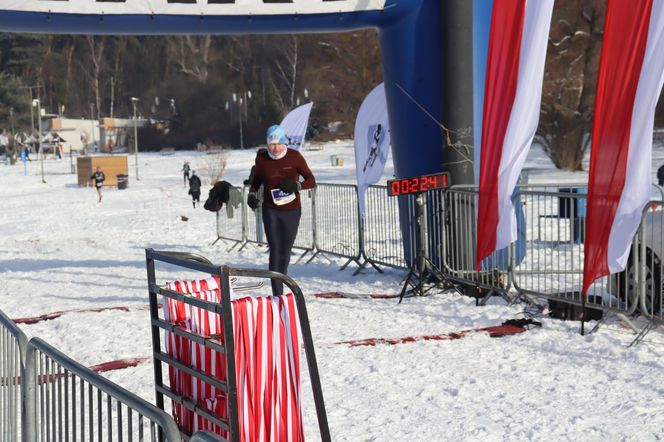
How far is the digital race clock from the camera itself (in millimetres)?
9406

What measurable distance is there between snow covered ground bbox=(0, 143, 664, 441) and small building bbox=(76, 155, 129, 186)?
27.7 metres

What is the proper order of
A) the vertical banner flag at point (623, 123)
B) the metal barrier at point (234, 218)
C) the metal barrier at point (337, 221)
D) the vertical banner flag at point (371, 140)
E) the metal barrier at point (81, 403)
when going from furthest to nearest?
the metal barrier at point (234, 218)
the metal barrier at point (337, 221)
the vertical banner flag at point (371, 140)
the vertical banner flag at point (623, 123)
the metal barrier at point (81, 403)

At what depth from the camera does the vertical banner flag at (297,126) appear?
1341 centimetres

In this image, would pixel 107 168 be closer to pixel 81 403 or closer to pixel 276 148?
pixel 276 148

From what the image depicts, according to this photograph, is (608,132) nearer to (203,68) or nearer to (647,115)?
(647,115)

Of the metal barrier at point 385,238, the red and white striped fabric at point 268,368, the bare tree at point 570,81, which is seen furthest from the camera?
the bare tree at point 570,81

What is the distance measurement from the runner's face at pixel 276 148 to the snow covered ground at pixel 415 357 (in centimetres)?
156

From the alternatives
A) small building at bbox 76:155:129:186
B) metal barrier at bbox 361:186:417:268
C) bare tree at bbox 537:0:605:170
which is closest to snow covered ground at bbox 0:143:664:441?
metal barrier at bbox 361:186:417:268

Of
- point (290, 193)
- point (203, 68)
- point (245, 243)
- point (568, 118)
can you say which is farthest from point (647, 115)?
point (203, 68)

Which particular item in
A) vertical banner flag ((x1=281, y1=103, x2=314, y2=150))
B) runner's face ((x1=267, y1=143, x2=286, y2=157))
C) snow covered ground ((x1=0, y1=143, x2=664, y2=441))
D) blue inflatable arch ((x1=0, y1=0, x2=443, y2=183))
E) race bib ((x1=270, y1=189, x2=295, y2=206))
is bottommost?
snow covered ground ((x1=0, y1=143, x2=664, y2=441))

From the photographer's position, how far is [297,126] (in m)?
13.6

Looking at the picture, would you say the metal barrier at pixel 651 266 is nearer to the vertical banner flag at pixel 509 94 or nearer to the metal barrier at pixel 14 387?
the vertical banner flag at pixel 509 94

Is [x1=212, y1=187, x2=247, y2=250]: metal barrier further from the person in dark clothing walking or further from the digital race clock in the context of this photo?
the person in dark clothing walking

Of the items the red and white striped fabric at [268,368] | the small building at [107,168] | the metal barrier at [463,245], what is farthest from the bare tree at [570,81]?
the red and white striped fabric at [268,368]
